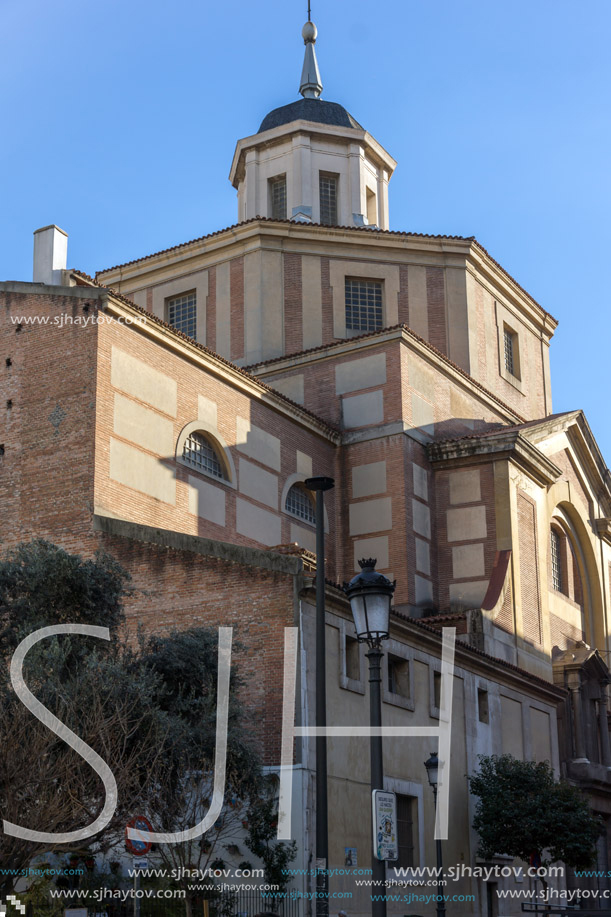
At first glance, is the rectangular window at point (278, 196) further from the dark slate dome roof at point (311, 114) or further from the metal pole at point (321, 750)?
the metal pole at point (321, 750)

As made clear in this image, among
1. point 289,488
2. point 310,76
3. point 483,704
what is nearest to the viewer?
→ point 483,704

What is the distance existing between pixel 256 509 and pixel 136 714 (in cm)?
1255

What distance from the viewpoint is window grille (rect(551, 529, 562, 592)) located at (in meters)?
34.6

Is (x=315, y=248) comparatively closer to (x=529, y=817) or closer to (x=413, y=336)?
(x=413, y=336)

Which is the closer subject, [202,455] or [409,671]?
[409,671]

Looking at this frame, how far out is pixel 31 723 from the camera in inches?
555

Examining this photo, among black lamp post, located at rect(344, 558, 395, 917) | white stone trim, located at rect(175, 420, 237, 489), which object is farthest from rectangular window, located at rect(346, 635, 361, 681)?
black lamp post, located at rect(344, 558, 395, 917)

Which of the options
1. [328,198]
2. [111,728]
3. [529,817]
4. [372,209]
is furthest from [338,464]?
[111,728]

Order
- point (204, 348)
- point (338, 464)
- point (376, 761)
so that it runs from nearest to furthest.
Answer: point (376, 761)
point (204, 348)
point (338, 464)

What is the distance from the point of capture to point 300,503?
99.0ft

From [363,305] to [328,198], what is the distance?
5413mm

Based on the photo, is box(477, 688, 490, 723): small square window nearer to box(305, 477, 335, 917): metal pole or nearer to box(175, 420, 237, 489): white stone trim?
box(175, 420, 237, 489): white stone trim

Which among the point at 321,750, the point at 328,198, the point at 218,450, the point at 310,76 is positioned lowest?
the point at 321,750

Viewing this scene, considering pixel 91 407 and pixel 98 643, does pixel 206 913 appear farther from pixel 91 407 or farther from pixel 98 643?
pixel 91 407
